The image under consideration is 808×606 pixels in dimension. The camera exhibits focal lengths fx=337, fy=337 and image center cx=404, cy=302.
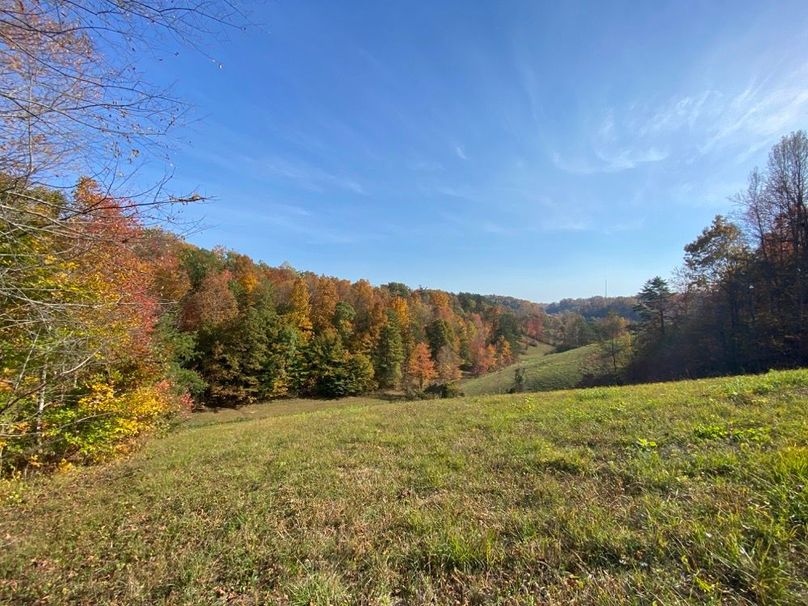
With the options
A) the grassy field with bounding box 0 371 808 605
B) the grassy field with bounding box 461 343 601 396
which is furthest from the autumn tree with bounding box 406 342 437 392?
the grassy field with bounding box 0 371 808 605

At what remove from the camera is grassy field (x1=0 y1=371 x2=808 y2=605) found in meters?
2.37

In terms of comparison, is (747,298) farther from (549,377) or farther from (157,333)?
(157,333)

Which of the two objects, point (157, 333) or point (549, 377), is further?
point (549, 377)

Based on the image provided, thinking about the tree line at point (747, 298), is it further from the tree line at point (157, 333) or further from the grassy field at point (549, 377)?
the tree line at point (157, 333)

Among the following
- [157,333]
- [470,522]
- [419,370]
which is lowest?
[419,370]

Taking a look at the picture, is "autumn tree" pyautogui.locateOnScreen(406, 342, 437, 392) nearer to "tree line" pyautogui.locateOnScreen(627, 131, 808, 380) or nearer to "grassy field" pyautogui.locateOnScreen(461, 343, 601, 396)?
"grassy field" pyautogui.locateOnScreen(461, 343, 601, 396)

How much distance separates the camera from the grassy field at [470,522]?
2371mm

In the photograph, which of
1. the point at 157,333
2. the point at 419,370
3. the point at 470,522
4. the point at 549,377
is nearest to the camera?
the point at 470,522

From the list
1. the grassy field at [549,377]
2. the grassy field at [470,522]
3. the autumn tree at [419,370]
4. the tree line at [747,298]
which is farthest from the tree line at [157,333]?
the tree line at [747,298]

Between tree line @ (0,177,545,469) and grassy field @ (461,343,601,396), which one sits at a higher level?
tree line @ (0,177,545,469)

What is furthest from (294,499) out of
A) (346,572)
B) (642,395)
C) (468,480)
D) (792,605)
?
(642,395)

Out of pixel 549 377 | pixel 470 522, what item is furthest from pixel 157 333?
pixel 549 377

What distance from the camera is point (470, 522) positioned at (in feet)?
11.1

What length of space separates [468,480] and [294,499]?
7.76 feet
